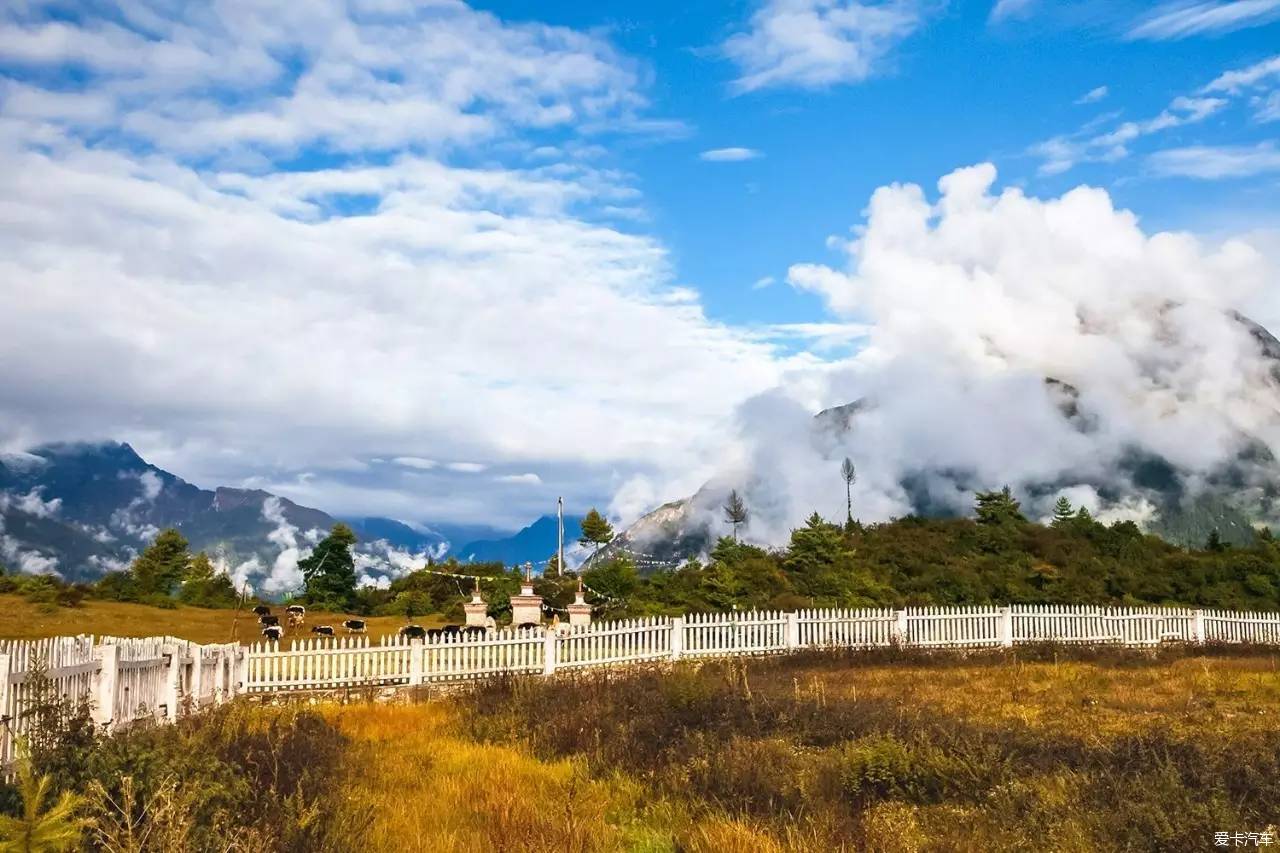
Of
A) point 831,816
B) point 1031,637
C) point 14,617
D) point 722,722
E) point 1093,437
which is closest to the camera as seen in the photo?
point 831,816

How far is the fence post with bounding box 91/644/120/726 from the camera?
9.70m

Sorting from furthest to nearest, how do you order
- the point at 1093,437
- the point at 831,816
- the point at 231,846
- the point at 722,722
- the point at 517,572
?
1. the point at 1093,437
2. the point at 517,572
3. the point at 722,722
4. the point at 831,816
5. the point at 231,846

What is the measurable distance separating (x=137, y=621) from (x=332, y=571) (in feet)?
41.2

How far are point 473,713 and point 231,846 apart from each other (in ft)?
25.8

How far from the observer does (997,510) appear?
141 ft

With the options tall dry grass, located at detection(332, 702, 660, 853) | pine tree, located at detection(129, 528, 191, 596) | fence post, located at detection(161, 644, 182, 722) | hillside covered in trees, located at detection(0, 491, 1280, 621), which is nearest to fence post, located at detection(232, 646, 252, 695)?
fence post, located at detection(161, 644, 182, 722)

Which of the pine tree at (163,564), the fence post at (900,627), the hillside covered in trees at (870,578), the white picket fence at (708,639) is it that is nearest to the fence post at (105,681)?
the white picket fence at (708,639)

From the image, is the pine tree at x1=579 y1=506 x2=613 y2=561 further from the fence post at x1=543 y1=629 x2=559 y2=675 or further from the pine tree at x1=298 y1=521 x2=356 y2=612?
the fence post at x1=543 y1=629 x2=559 y2=675

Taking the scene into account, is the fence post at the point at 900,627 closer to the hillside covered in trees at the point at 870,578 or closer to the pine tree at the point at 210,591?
the hillside covered in trees at the point at 870,578

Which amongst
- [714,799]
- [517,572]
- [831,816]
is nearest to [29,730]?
[714,799]

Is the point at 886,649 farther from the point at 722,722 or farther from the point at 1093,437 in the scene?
the point at 1093,437

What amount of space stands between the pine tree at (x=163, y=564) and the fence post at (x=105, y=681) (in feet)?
105

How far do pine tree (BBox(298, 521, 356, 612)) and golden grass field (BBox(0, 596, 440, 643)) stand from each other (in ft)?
14.2

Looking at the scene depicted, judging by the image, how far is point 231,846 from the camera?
15.5 feet
